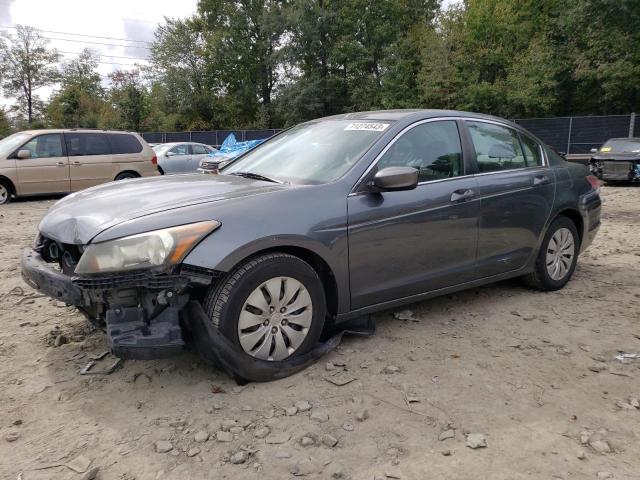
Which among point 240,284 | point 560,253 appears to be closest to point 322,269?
point 240,284

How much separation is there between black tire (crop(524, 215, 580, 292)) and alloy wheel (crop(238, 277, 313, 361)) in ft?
8.31

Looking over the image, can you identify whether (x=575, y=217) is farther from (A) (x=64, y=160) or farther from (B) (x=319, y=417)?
(A) (x=64, y=160)

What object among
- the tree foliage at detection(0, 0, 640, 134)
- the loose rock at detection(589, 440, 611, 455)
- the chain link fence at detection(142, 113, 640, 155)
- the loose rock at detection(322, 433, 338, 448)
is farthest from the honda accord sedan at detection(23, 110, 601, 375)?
the tree foliage at detection(0, 0, 640, 134)

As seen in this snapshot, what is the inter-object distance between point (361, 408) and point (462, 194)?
185cm

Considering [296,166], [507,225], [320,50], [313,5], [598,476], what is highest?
[313,5]

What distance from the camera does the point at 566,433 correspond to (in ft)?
8.52

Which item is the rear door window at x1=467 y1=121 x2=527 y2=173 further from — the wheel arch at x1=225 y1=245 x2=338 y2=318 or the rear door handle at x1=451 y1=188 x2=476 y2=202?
the wheel arch at x1=225 y1=245 x2=338 y2=318

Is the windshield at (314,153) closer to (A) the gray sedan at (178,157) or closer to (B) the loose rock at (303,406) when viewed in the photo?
(B) the loose rock at (303,406)

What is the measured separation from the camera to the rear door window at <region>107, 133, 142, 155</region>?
12.1m

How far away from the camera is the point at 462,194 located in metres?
3.88

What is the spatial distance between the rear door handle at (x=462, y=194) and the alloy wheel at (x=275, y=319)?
143 cm

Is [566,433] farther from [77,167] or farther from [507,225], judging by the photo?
[77,167]

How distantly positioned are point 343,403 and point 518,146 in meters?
2.94

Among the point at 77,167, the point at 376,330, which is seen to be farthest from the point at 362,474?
the point at 77,167
